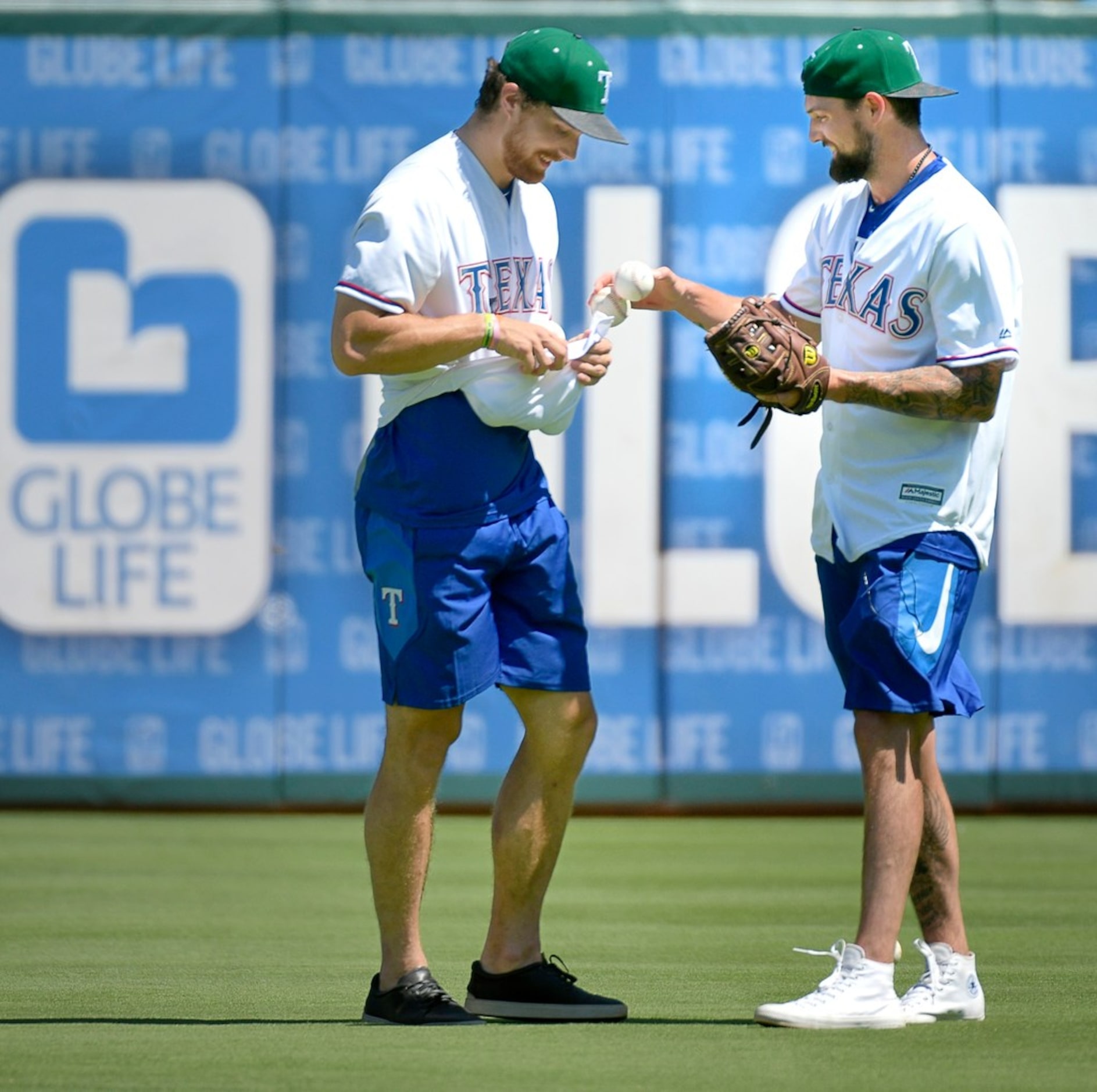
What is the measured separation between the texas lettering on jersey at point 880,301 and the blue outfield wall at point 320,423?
15.4ft

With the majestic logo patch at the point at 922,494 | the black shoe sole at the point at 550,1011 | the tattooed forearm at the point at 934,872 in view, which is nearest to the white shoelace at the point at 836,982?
the tattooed forearm at the point at 934,872

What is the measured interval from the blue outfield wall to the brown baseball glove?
4.77 meters

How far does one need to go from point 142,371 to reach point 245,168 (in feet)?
3.24

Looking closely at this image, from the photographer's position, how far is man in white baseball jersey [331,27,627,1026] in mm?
4461

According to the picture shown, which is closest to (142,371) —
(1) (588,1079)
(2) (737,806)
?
(2) (737,806)

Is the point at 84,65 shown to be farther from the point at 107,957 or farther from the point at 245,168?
the point at 107,957

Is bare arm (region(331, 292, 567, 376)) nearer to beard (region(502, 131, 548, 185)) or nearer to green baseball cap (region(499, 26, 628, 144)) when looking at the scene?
beard (region(502, 131, 548, 185))

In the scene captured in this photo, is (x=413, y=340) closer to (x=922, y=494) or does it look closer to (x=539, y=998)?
(x=922, y=494)

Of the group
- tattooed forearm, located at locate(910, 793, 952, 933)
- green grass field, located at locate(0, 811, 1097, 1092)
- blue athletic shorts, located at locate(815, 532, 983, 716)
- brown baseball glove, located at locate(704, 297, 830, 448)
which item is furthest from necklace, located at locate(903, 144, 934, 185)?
green grass field, located at locate(0, 811, 1097, 1092)

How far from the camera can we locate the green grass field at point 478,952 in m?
3.89

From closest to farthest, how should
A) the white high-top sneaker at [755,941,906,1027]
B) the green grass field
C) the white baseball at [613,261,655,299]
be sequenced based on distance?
1. the green grass field
2. the white high-top sneaker at [755,941,906,1027]
3. the white baseball at [613,261,655,299]

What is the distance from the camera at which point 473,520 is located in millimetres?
4551

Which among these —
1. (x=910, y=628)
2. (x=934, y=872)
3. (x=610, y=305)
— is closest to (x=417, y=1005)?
(x=934, y=872)

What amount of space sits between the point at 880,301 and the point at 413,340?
3.24ft
